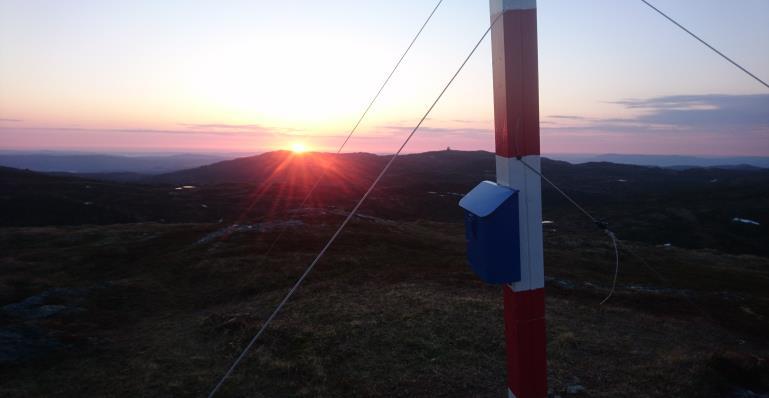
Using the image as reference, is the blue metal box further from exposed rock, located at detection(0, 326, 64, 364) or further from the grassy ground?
exposed rock, located at detection(0, 326, 64, 364)

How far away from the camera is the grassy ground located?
36.5 feet

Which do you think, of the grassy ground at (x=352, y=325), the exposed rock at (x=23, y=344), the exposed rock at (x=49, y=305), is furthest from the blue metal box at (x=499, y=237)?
the exposed rock at (x=49, y=305)

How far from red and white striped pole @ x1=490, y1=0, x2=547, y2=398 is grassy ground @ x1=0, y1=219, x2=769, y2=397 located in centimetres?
400

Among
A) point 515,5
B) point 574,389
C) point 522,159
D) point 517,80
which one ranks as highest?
point 515,5

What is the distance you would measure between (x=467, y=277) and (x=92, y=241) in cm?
2649

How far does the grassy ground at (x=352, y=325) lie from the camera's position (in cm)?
1112

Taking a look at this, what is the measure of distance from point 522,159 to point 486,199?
1.86 feet

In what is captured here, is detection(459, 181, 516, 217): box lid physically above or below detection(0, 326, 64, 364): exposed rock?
above

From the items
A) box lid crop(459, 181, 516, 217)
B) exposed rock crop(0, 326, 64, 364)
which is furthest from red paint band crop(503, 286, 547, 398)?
exposed rock crop(0, 326, 64, 364)

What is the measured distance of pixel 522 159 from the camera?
455cm

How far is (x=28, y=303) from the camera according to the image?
17.6m

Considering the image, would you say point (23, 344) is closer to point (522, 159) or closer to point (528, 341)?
point (528, 341)

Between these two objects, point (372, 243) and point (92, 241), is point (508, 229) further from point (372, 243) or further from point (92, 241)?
point (92, 241)

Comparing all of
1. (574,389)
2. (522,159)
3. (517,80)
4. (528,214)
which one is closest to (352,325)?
(574,389)
